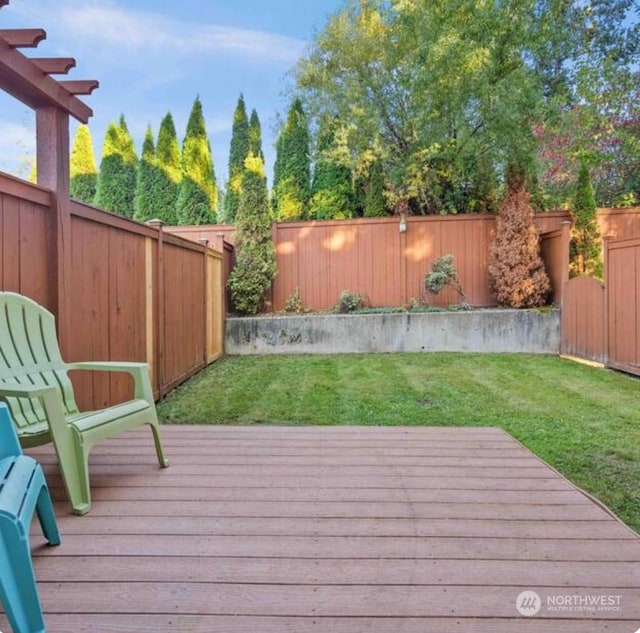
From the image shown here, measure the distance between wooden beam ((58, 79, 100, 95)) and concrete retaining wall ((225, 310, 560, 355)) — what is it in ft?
14.9

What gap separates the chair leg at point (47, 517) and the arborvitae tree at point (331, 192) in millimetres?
8099

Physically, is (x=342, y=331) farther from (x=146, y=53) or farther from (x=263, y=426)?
(x=146, y=53)

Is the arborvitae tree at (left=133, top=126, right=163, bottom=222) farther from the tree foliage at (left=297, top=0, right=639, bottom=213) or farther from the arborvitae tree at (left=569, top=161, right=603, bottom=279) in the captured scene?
the arborvitae tree at (left=569, top=161, right=603, bottom=279)

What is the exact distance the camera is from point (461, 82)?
6.81 m

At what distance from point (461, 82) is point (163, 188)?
22.2ft

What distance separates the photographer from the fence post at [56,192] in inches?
103

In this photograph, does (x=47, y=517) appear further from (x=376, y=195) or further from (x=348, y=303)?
(x=376, y=195)

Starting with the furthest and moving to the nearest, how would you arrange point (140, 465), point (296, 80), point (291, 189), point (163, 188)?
point (163, 188)
point (291, 189)
point (296, 80)
point (140, 465)

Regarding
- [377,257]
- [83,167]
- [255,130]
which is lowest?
[377,257]

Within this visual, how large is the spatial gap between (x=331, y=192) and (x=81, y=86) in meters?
6.95

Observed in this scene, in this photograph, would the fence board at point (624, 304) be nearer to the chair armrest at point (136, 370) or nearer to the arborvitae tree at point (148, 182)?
the chair armrest at point (136, 370)

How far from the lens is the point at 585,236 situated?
7.18 meters

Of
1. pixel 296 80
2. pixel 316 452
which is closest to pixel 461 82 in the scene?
pixel 296 80

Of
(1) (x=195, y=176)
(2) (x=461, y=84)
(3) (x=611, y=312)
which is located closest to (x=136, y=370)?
(3) (x=611, y=312)
